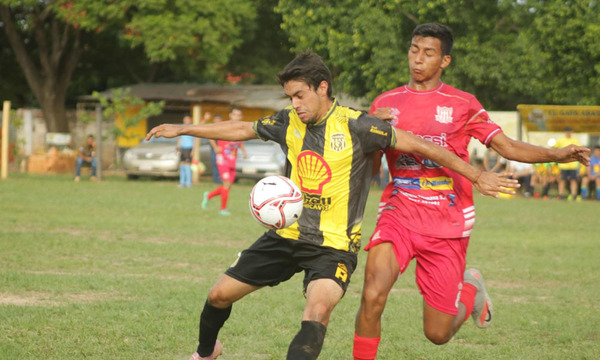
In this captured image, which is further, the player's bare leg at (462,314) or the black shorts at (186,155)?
the black shorts at (186,155)

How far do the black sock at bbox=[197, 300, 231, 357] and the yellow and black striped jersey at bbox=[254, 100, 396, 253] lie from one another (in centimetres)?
75

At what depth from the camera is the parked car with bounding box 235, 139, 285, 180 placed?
2816 centimetres

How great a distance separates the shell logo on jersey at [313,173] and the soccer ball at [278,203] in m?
0.13

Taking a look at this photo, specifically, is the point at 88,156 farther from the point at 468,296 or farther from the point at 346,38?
the point at 468,296

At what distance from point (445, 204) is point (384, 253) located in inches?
22.1

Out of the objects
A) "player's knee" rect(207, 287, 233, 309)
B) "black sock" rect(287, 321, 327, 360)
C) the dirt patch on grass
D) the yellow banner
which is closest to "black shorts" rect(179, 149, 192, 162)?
the yellow banner

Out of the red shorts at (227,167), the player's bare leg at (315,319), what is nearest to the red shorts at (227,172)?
the red shorts at (227,167)

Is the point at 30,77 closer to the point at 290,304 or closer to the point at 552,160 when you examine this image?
the point at 290,304

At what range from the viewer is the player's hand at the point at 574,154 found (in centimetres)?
561

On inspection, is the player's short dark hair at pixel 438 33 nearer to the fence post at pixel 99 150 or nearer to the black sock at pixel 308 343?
the black sock at pixel 308 343

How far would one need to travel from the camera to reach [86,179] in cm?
2994

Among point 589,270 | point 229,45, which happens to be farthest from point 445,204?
point 229,45

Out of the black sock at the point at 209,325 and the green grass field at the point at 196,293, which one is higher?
the black sock at the point at 209,325

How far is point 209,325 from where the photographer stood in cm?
587
